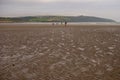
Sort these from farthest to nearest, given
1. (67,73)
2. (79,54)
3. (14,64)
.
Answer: (79,54), (14,64), (67,73)

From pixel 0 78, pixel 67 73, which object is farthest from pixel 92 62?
pixel 0 78

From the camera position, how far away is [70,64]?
8.57 metres

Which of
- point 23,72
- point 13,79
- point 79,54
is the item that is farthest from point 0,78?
point 79,54

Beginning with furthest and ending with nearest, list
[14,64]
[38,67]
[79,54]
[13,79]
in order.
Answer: [79,54] → [14,64] → [38,67] → [13,79]

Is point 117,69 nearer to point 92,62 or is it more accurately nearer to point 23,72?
point 92,62

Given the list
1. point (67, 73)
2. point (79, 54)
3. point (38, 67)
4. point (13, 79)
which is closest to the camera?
point (13, 79)

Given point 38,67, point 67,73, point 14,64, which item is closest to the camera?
point 67,73

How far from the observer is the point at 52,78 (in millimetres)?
6793

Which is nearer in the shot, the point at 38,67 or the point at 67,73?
the point at 67,73

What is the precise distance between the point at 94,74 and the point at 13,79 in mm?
3229

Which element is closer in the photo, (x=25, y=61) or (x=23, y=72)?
(x=23, y=72)

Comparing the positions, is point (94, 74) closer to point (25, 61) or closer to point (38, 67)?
point (38, 67)

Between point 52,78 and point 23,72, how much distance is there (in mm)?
1506

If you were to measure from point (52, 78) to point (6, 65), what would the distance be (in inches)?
117
